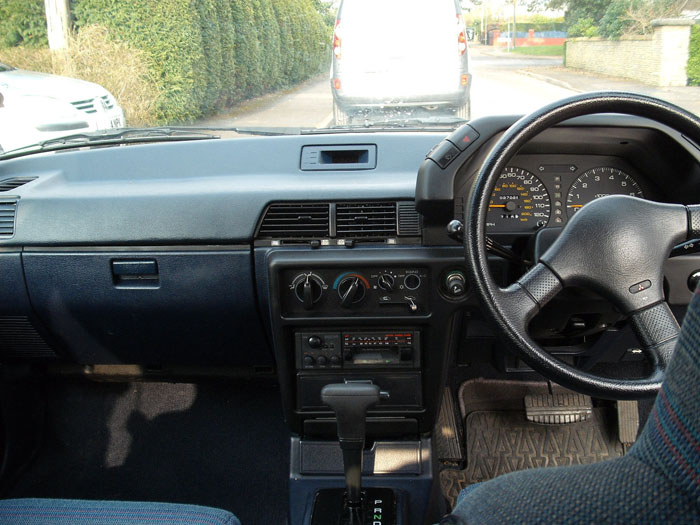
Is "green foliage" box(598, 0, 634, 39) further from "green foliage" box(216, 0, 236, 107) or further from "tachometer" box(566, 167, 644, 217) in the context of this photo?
"green foliage" box(216, 0, 236, 107)

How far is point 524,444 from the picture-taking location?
8.87 feet

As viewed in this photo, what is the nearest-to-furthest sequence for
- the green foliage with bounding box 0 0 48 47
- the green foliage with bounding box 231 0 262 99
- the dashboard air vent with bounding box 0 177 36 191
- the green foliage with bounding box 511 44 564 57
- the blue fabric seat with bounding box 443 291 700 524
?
the blue fabric seat with bounding box 443 291 700 524, the dashboard air vent with bounding box 0 177 36 191, the green foliage with bounding box 511 44 564 57, the green foliage with bounding box 0 0 48 47, the green foliage with bounding box 231 0 262 99

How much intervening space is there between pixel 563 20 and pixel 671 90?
0.50m

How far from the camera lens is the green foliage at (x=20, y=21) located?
21.8ft

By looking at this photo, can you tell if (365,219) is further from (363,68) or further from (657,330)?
(363,68)

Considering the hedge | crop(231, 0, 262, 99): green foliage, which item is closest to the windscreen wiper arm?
the hedge

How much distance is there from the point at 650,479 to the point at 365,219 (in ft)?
4.64

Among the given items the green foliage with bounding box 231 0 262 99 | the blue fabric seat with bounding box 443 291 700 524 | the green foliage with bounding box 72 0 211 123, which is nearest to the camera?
the blue fabric seat with bounding box 443 291 700 524

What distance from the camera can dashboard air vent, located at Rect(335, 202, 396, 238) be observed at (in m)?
1.98

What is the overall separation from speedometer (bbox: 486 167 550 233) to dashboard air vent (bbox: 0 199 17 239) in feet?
5.10

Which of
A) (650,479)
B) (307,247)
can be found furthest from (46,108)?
(650,479)

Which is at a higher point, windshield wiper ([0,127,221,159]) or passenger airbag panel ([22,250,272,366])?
windshield wiper ([0,127,221,159])

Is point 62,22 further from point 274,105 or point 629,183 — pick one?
point 629,183

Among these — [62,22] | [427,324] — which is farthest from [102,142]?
[62,22]
